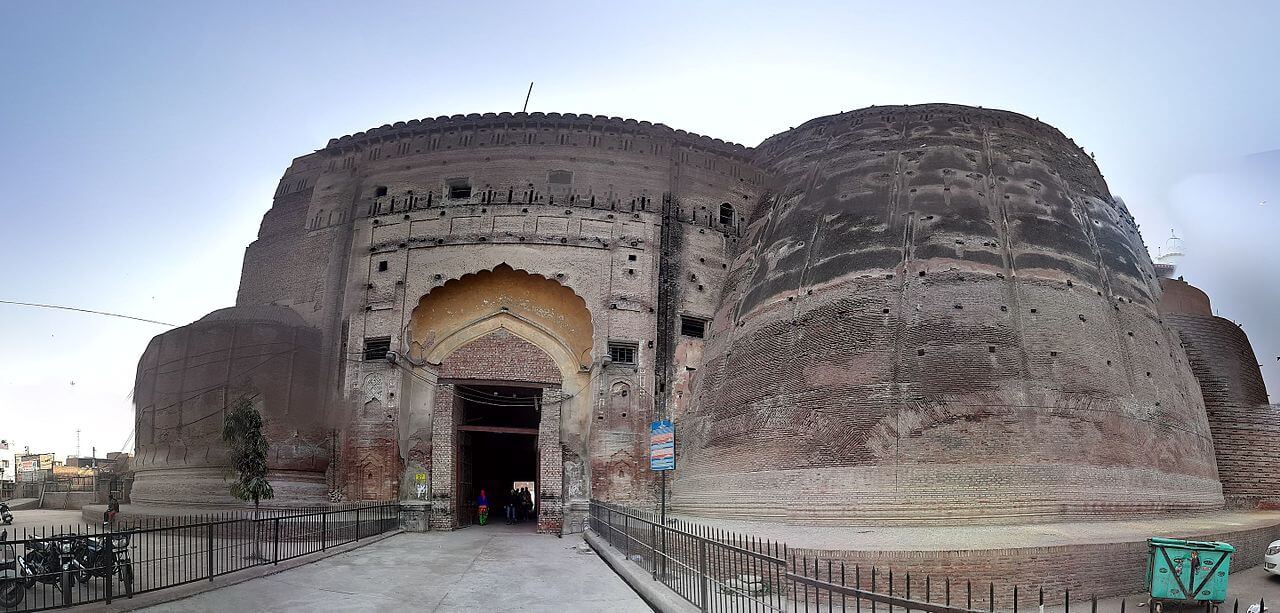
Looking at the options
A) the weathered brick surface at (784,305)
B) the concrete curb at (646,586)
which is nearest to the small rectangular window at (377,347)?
the weathered brick surface at (784,305)

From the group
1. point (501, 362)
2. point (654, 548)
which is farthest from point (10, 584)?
point (501, 362)

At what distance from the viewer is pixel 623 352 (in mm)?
27266

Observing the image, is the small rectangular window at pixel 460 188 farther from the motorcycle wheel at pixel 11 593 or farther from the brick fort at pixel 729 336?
the motorcycle wheel at pixel 11 593

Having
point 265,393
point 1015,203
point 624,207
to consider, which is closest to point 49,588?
point 265,393

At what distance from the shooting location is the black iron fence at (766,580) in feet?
29.5

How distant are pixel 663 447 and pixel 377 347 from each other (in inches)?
453

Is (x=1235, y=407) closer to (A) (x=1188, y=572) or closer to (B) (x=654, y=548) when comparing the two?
(A) (x=1188, y=572)

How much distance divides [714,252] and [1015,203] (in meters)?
9.17

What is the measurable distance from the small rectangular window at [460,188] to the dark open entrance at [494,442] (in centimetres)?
617

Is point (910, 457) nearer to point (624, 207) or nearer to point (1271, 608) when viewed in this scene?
point (1271, 608)

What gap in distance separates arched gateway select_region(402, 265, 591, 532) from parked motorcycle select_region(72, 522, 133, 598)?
1348 centimetres

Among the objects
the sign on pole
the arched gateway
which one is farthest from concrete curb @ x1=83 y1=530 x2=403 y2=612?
the arched gateway

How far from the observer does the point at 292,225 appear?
30.5 metres

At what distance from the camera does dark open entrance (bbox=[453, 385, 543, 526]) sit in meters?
26.6
